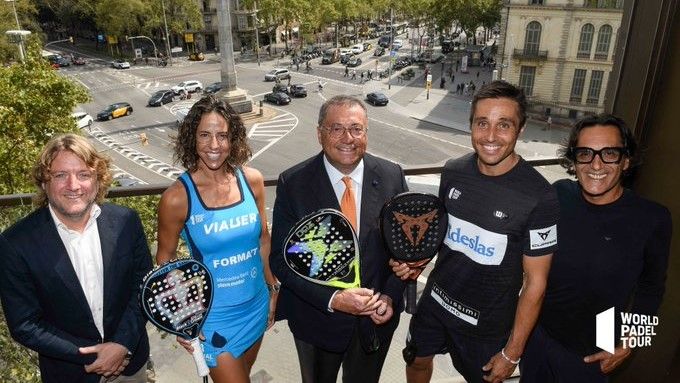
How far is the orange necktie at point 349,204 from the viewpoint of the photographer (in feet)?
10.8

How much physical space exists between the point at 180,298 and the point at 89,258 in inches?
28.6

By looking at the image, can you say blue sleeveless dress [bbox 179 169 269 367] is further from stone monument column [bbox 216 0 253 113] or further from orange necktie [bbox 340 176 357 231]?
stone monument column [bbox 216 0 253 113]

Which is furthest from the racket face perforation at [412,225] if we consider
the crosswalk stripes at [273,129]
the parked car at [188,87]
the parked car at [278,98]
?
the parked car at [188,87]

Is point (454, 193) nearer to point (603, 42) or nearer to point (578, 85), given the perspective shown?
point (603, 42)

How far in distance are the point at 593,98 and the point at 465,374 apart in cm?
4331

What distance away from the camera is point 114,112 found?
42906 millimetres

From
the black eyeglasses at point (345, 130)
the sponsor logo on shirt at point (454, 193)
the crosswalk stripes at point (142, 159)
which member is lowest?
the crosswalk stripes at point (142, 159)

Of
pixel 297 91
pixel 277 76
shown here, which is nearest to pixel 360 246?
pixel 297 91

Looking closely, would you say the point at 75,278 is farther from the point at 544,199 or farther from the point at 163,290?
the point at 544,199

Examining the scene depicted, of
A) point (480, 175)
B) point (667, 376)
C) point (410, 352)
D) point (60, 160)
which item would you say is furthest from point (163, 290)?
point (667, 376)

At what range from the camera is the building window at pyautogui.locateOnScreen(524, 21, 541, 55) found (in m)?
41.0

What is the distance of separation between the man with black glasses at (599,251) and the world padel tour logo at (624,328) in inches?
1.5

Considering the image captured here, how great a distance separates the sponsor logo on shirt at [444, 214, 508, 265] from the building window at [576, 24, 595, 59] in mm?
42655

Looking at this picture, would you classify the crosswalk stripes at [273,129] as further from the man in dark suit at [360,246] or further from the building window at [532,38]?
the man in dark suit at [360,246]
